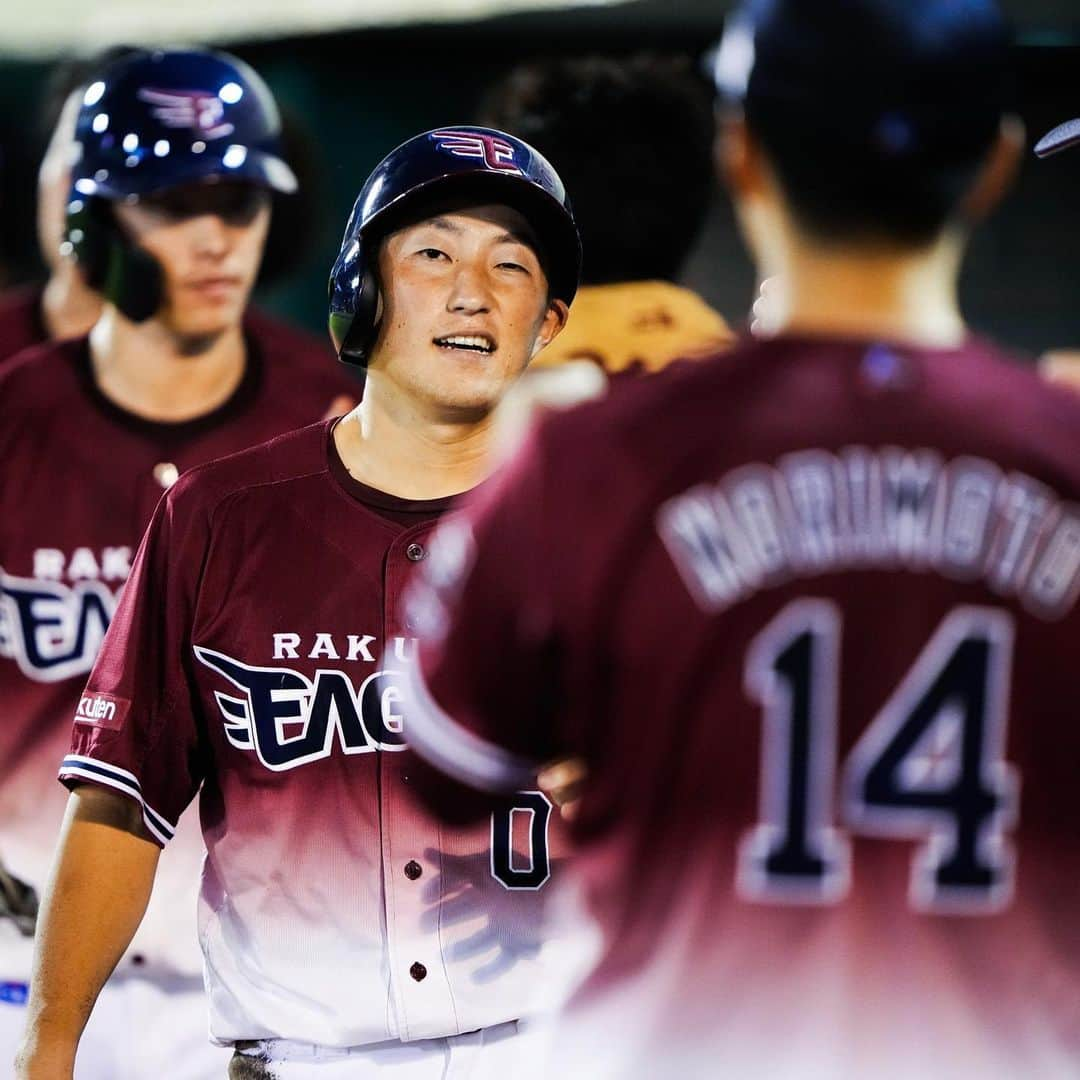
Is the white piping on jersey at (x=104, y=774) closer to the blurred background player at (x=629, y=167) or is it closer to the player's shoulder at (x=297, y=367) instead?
the player's shoulder at (x=297, y=367)

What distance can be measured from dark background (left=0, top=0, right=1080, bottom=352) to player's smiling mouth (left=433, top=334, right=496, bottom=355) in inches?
80.0

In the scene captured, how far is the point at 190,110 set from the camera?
407cm

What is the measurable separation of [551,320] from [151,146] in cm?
144

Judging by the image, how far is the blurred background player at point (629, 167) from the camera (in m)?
4.66

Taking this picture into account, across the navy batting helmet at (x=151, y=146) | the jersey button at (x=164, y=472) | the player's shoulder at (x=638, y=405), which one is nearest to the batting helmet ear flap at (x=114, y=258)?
the navy batting helmet at (x=151, y=146)

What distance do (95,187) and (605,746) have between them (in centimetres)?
266

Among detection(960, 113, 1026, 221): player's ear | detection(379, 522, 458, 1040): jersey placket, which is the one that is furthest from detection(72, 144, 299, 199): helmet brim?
detection(960, 113, 1026, 221): player's ear

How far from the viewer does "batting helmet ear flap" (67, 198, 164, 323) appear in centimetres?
408

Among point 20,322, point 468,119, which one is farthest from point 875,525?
point 20,322

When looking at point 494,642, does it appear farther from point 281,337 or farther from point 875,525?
point 281,337

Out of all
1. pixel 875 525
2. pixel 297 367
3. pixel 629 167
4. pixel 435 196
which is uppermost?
pixel 629 167

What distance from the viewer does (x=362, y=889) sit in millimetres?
2775

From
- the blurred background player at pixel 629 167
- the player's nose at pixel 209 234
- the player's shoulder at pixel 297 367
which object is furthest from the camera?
the blurred background player at pixel 629 167

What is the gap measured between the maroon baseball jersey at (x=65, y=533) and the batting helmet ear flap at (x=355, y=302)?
1.30 metres
